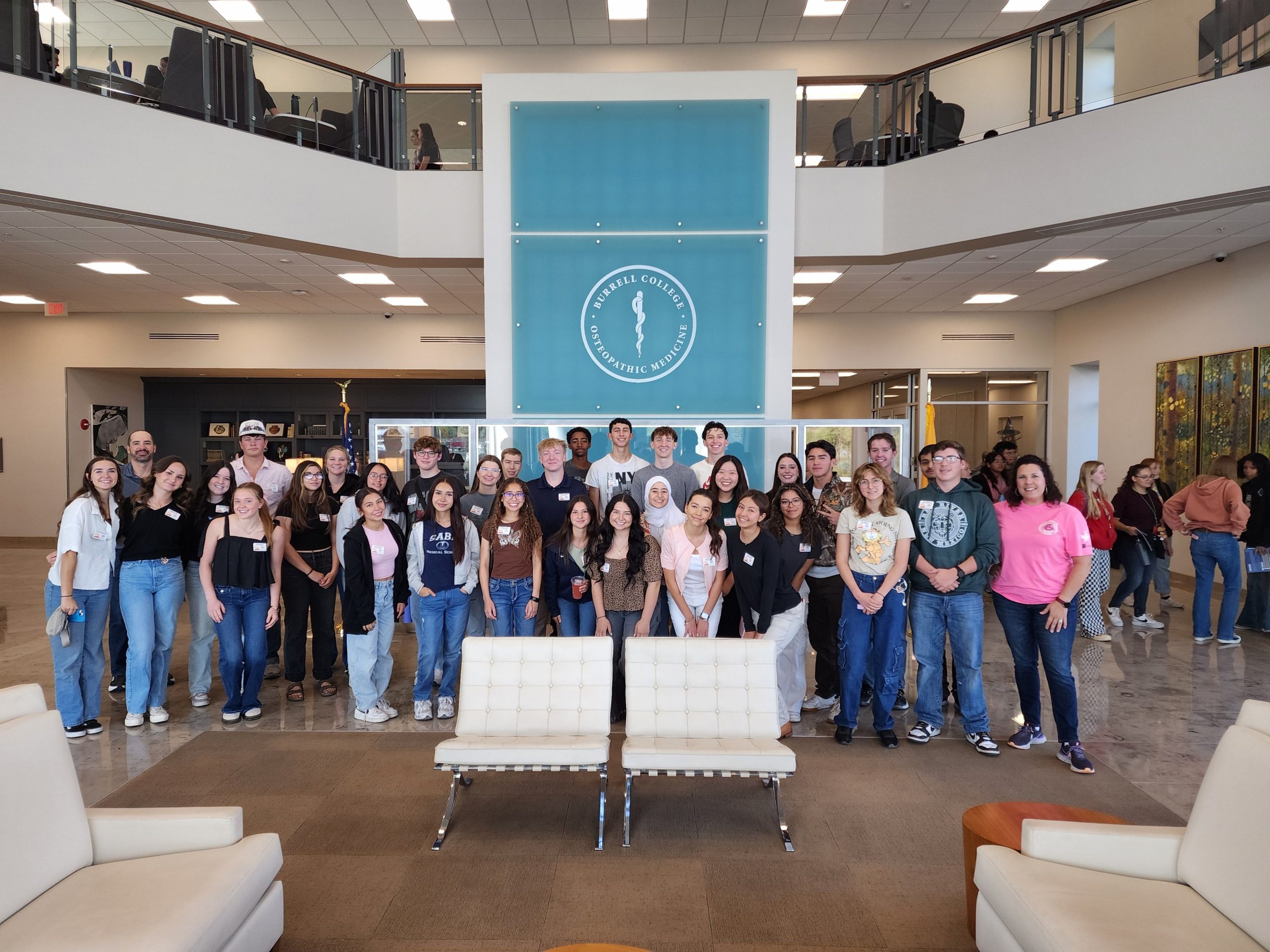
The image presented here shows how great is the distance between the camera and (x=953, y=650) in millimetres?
4590

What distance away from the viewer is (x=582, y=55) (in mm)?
13242

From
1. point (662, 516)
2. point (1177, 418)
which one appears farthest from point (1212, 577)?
point (662, 516)

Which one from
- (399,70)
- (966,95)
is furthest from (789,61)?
(399,70)

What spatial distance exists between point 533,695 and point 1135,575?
22.9 feet

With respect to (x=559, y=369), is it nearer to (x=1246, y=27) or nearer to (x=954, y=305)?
(x=1246, y=27)

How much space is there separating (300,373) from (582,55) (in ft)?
25.2

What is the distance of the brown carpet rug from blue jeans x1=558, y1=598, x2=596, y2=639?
2.37 feet

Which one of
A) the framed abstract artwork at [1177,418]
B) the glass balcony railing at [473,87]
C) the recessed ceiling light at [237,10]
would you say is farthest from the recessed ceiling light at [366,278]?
the framed abstract artwork at [1177,418]

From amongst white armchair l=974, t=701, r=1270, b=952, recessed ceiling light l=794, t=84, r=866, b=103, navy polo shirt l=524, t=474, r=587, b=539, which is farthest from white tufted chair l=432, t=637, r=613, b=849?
recessed ceiling light l=794, t=84, r=866, b=103

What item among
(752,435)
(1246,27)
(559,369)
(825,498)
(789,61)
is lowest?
(825,498)

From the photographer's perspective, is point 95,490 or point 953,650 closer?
point 953,650

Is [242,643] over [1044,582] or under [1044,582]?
under

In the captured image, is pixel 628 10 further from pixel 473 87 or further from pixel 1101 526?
pixel 1101 526

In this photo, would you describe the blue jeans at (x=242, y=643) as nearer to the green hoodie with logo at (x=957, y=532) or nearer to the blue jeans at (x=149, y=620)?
the blue jeans at (x=149, y=620)
